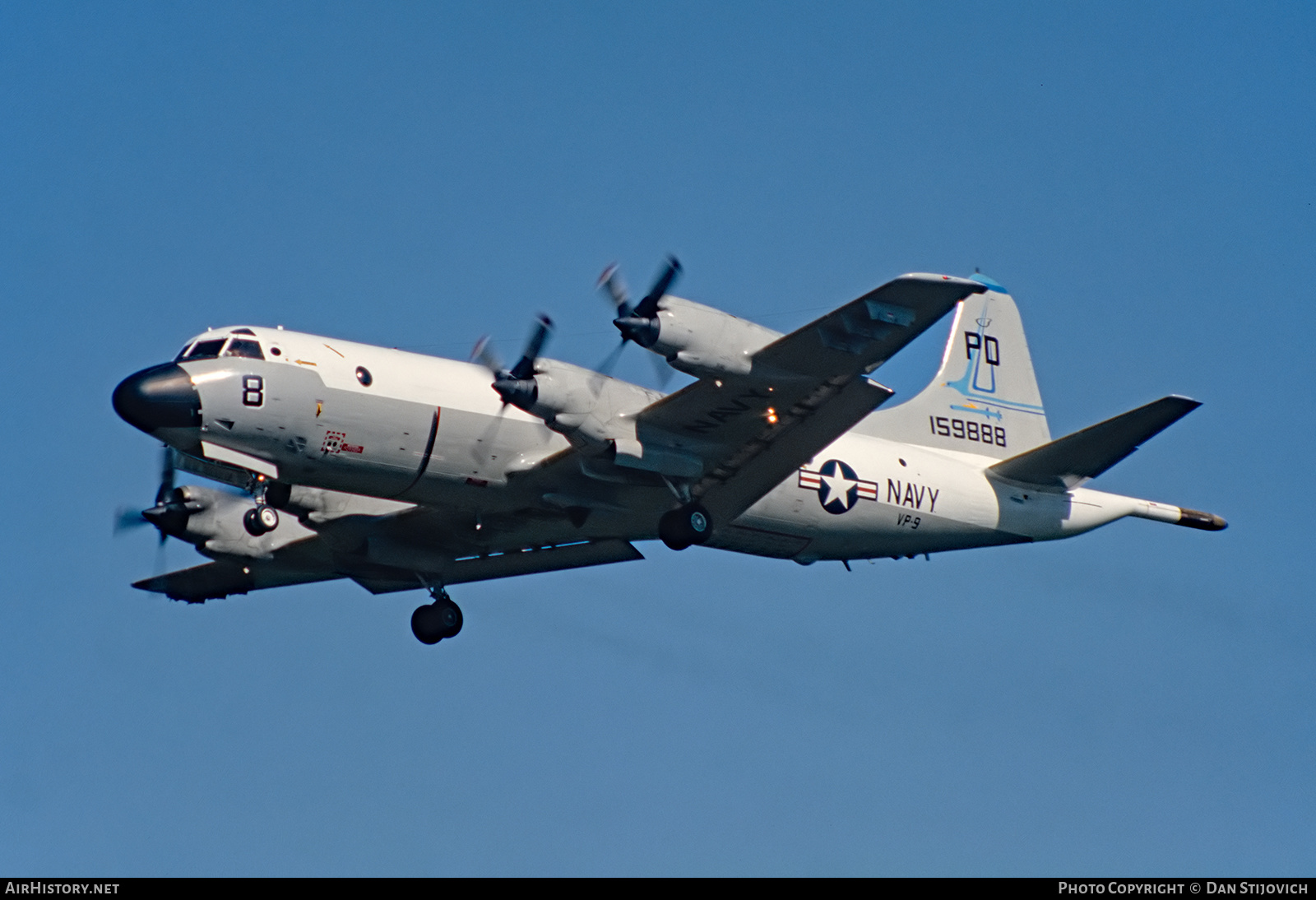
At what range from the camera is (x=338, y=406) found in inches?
874

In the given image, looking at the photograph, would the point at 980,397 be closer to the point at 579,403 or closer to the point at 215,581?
the point at 579,403

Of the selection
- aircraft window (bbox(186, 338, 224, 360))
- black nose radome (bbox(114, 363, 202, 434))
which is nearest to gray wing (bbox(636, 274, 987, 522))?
aircraft window (bbox(186, 338, 224, 360))

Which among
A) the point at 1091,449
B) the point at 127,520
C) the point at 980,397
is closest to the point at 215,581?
the point at 127,520

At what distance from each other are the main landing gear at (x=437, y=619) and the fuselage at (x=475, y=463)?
1.21 metres

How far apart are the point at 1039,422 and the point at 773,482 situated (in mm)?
7797

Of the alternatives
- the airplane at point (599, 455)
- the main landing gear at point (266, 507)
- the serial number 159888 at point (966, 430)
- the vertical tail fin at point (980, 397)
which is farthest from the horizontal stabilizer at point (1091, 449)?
the main landing gear at point (266, 507)

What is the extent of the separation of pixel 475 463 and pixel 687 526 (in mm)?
3447

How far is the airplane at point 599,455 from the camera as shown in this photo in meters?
22.0

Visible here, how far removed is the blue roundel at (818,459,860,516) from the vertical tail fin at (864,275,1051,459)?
6.79 feet

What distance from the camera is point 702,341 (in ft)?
71.9
